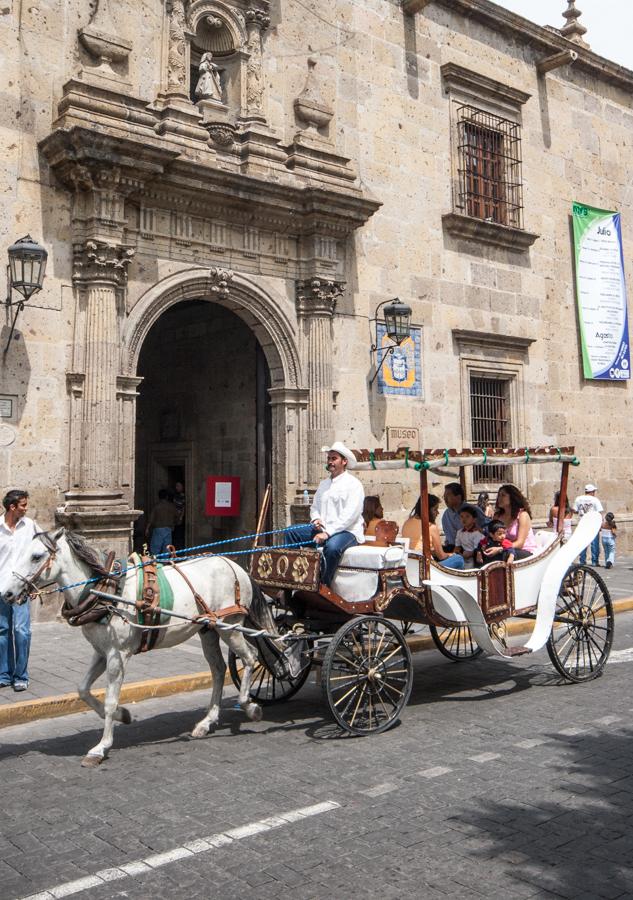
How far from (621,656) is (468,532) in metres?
2.05

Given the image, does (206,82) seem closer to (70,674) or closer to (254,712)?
(70,674)

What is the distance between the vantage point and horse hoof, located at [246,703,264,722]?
20.2 feet

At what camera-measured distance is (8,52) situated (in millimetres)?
10531

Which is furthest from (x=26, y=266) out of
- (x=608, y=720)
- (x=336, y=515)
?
(x=608, y=720)

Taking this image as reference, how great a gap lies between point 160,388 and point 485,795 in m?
12.3

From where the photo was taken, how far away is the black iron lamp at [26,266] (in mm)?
9812

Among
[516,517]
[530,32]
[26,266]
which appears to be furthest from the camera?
[530,32]

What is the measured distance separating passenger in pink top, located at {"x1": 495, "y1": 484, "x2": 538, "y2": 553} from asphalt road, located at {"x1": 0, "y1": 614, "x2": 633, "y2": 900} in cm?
154

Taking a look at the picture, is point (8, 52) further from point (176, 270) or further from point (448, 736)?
point (448, 736)

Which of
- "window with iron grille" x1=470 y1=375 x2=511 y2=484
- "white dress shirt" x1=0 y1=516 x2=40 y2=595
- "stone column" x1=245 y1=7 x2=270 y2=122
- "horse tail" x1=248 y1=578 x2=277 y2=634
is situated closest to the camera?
"horse tail" x1=248 y1=578 x2=277 y2=634

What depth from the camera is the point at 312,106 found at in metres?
13.3

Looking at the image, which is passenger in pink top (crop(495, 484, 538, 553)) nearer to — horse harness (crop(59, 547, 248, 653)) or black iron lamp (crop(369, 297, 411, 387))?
horse harness (crop(59, 547, 248, 653))

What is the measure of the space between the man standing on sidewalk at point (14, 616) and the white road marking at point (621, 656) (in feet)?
18.4

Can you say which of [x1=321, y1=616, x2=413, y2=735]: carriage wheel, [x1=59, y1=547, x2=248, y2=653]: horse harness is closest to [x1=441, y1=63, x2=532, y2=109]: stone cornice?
[x1=321, y1=616, x2=413, y2=735]: carriage wheel
